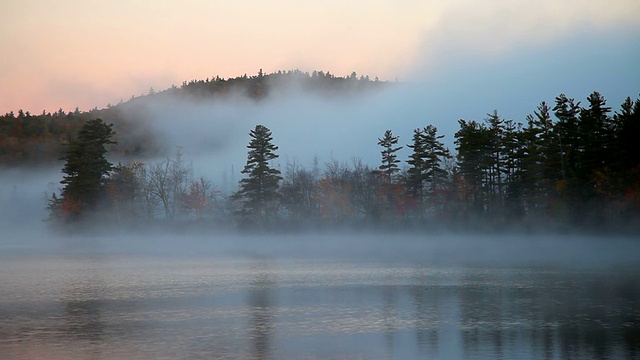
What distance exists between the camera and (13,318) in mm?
27422

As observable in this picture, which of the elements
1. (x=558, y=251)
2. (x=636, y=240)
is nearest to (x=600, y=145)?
(x=636, y=240)

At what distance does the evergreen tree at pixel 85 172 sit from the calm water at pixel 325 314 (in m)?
78.0

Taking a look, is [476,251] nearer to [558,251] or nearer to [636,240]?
[558,251]

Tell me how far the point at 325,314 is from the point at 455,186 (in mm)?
78501

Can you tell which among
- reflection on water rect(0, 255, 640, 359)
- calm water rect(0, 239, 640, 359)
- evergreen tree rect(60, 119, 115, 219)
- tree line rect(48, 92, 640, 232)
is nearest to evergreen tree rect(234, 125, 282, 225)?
tree line rect(48, 92, 640, 232)

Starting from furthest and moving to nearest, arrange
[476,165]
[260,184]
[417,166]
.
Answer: [260,184] → [417,166] → [476,165]

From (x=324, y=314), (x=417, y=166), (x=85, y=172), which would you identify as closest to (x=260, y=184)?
(x=417, y=166)

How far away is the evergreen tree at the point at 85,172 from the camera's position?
402 ft

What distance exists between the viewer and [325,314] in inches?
1094

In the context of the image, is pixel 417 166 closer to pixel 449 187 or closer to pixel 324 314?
pixel 449 187

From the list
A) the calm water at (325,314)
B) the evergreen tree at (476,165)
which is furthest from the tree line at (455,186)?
the calm water at (325,314)

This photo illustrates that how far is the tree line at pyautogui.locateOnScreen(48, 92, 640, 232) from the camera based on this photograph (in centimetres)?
8200

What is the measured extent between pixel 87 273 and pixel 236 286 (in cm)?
1417

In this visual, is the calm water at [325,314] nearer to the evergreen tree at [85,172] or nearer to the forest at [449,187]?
the forest at [449,187]
